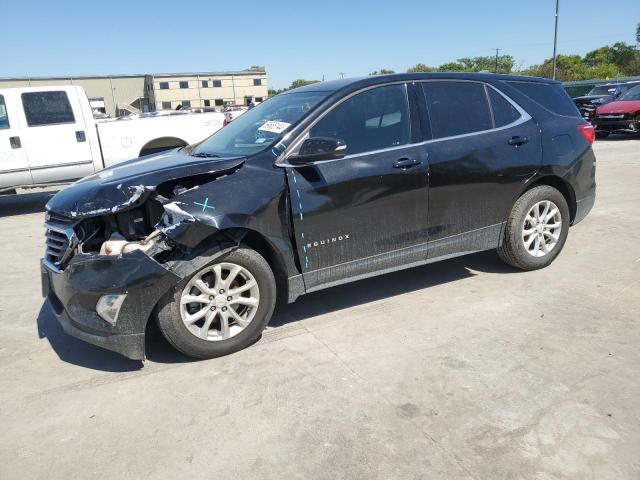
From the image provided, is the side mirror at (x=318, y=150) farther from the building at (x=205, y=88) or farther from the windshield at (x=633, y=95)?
the building at (x=205, y=88)

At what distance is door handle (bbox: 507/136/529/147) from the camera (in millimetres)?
4551

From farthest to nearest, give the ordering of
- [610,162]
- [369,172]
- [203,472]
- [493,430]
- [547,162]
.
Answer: [610,162], [547,162], [369,172], [493,430], [203,472]

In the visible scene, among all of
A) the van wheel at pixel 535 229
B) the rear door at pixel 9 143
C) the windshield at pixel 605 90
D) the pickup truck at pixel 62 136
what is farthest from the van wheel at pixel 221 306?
the windshield at pixel 605 90

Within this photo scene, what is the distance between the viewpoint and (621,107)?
16.7 metres

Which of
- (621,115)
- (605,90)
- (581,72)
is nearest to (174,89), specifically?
(581,72)

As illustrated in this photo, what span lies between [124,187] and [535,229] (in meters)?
3.60

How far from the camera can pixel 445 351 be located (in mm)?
3508

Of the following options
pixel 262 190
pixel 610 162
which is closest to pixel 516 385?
pixel 262 190

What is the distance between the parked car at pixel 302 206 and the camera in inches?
129

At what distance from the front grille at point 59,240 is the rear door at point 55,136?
19.5 feet

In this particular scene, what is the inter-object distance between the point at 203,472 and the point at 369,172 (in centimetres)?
231

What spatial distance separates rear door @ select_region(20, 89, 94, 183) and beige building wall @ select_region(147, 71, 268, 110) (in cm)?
7761

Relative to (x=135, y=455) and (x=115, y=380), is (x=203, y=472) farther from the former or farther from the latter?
(x=115, y=380)

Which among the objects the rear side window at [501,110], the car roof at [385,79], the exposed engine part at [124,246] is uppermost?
the car roof at [385,79]
